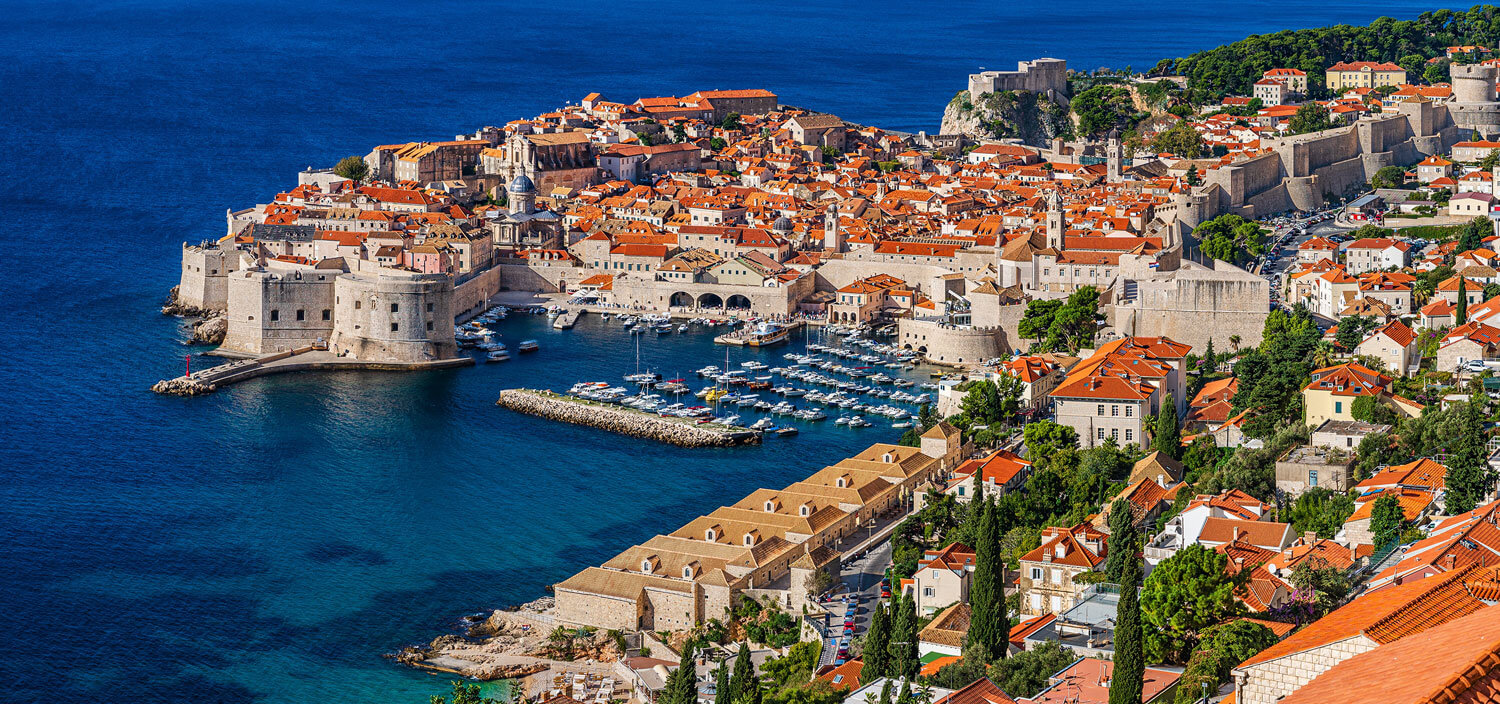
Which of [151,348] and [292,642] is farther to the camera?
[151,348]

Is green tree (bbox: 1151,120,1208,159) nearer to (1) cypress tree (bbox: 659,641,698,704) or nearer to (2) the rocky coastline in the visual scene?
(2) the rocky coastline

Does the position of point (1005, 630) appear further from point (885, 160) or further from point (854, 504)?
point (885, 160)

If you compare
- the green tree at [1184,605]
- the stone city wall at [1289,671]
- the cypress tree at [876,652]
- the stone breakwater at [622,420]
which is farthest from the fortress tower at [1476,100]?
the stone city wall at [1289,671]

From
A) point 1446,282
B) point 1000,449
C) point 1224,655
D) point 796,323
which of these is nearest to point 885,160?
point 796,323

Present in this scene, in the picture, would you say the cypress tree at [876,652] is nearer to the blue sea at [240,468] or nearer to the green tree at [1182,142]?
the blue sea at [240,468]

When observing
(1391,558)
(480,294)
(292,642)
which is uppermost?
(480,294)

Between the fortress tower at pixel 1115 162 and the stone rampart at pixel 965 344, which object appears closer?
the stone rampart at pixel 965 344

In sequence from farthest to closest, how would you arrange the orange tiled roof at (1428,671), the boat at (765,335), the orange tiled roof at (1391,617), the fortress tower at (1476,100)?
the fortress tower at (1476,100), the boat at (765,335), the orange tiled roof at (1391,617), the orange tiled roof at (1428,671)

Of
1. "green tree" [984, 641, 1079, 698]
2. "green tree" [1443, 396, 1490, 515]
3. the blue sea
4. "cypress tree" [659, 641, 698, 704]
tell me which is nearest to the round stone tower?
the blue sea
